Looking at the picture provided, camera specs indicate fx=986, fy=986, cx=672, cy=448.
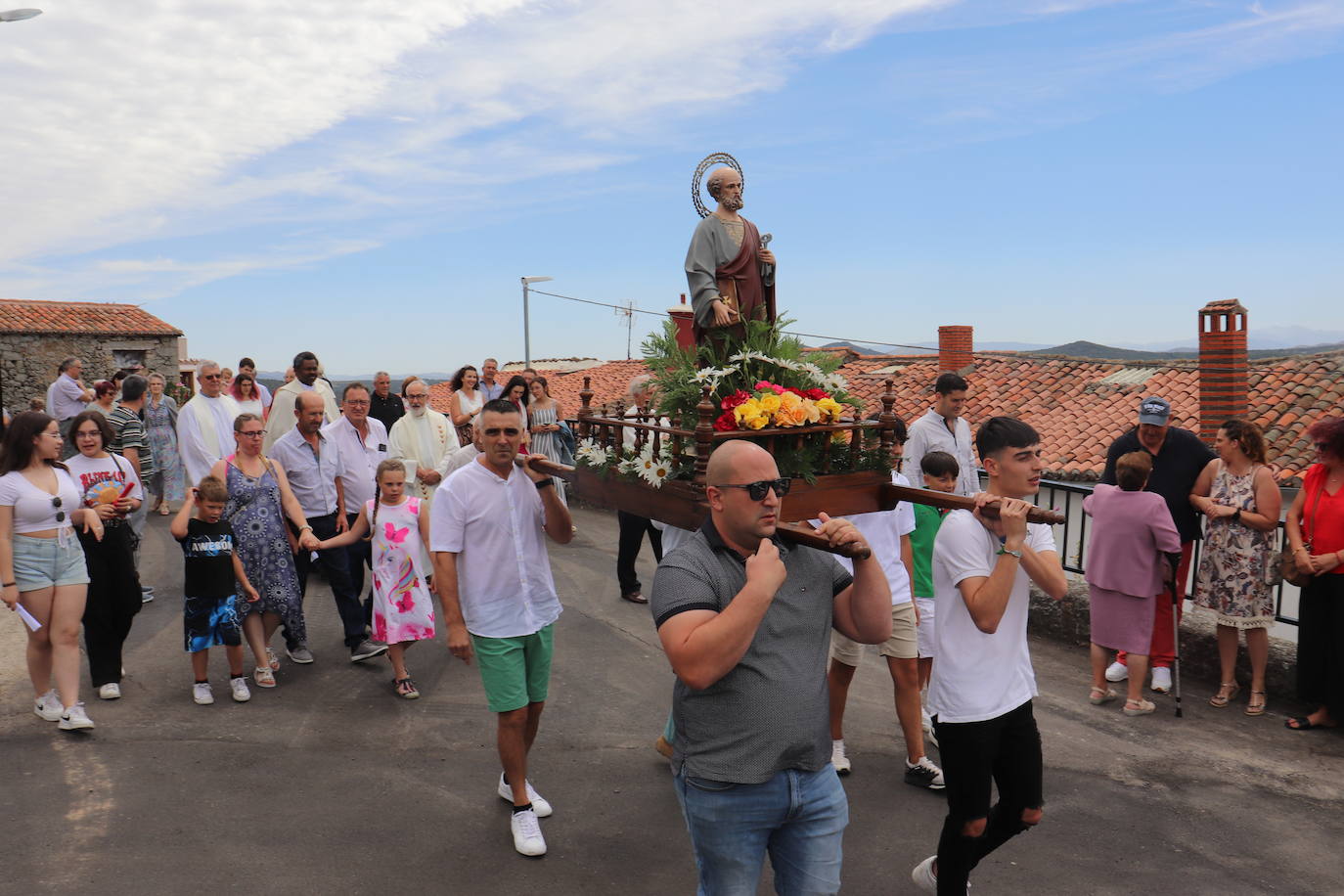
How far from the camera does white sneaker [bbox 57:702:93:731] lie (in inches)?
237

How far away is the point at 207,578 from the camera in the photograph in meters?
6.58

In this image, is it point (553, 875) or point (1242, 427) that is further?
point (1242, 427)

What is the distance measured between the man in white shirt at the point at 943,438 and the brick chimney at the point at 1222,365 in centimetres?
683

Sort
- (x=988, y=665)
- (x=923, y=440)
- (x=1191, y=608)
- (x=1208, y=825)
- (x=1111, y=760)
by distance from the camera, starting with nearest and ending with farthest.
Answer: (x=988, y=665)
(x=1208, y=825)
(x=1111, y=760)
(x=923, y=440)
(x=1191, y=608)

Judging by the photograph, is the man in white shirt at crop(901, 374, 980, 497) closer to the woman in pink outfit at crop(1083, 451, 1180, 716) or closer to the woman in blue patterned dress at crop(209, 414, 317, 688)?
the woman in pink outfit at crop(1083, 451, 1180, 716)

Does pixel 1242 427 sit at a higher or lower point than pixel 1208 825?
higher

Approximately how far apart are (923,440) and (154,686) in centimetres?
559

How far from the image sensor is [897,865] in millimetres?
4586

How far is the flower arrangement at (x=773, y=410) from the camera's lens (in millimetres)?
4098

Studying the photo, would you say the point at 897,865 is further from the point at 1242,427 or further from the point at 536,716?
the point at 1242,427

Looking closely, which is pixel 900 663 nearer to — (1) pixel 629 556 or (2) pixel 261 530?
(1) pixel 629 556

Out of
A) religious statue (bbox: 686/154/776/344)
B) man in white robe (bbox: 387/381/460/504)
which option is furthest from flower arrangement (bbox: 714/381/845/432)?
man in white robe (bbox: 387/381/460/504)

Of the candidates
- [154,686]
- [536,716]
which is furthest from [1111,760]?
[154,686]

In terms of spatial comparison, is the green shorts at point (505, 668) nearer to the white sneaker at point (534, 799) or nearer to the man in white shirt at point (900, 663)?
the white sneaker at point (534, 799)
